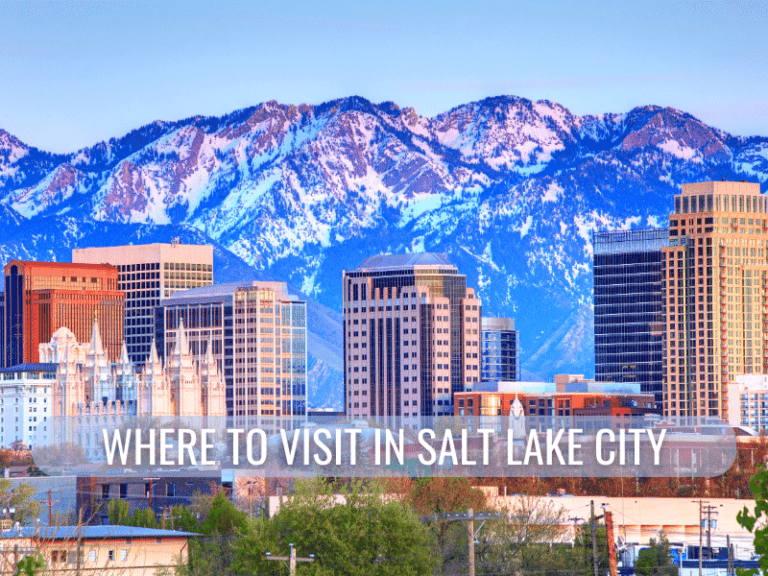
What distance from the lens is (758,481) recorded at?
50.6 m

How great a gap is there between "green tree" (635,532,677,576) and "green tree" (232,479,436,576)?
3055cm

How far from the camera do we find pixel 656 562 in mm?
155750

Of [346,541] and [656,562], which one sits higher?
[346,541]

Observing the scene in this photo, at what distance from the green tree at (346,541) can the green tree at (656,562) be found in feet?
100

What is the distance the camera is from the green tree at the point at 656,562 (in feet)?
492

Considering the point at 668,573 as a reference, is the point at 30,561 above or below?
above

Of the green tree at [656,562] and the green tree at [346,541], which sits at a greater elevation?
the green tree at [346,541]

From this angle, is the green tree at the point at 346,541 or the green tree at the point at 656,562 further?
the green tree at the point at 656,562

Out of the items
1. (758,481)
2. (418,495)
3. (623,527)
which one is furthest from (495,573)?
(758,481)

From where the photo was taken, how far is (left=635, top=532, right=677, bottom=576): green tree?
492 feet

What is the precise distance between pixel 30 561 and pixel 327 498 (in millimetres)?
81761

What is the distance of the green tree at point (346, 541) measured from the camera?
390 ft

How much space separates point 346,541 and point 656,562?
1815 inches

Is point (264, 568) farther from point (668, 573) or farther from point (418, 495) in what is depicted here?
point (418, 495)
